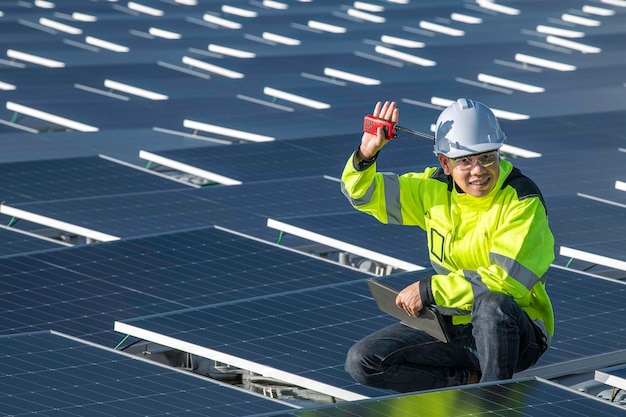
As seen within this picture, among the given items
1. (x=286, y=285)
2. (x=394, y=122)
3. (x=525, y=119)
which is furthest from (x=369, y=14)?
(x=394, y=122)

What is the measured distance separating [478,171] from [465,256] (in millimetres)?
506

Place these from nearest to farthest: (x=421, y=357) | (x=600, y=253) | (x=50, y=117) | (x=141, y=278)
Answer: (x=421, y=357)
(x=141, y=278)
(x=600, y=253)
(x=50, y=117)

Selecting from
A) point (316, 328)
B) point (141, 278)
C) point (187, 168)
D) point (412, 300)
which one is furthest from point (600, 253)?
point (187, 168)

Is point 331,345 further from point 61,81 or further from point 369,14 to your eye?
point 369,14

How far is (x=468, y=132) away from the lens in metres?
7.81

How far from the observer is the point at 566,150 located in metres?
17.4

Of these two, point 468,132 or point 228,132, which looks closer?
point 468,132

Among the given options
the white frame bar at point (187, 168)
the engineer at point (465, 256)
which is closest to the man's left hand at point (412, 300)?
the engineer at point (465, 256)

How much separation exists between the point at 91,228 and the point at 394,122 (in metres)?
5.26

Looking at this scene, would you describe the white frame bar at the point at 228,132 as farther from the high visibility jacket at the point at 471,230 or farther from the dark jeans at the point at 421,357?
the dark jeans at the point at 421,357

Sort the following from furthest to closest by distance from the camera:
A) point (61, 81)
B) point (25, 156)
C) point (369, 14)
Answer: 1. point (369, 14)
2. point (61, 81)
3. point (25, 156)

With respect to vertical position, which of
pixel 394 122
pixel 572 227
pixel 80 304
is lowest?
pixel 80 304

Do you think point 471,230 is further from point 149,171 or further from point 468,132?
point 149,171

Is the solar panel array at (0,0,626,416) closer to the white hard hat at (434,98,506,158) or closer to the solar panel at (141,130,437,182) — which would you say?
the solar panel at (141,130,437,182)
